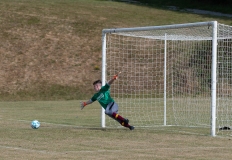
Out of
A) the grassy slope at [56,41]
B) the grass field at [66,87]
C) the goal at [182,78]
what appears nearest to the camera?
the grass field at [66,87]

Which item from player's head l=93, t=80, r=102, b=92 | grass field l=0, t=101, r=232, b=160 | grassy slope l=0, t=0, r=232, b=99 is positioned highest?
grassy slope l=0, t=0, r=232, b=99

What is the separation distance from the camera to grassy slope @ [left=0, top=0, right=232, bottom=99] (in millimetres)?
35594

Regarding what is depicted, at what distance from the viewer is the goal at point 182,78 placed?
16.9m

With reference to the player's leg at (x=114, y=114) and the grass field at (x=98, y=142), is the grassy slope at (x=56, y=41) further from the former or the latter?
the player's leg at (x=114, y=114)

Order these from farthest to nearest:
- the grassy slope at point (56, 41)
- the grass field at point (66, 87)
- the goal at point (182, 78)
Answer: the grassy slope at point (56, 41), the goal at point (182, 78), the grass field at point (66, 87)

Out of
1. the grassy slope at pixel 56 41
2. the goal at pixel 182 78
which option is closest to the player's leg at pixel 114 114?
the goal at pixel 182 78

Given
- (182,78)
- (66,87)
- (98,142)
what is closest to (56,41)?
(66,87)

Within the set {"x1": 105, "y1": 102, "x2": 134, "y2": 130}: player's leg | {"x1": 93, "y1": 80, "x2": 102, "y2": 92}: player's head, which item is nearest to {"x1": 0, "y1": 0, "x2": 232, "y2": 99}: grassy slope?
{"x1": 93, "y1": 80, "x2": 102, "y2": 92}: player's head

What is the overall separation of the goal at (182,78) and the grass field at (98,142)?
111 cm

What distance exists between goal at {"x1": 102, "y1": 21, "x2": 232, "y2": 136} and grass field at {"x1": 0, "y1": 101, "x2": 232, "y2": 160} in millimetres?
1113

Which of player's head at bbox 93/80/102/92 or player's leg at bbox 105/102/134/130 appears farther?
player's head at bbox 93/80/102/92

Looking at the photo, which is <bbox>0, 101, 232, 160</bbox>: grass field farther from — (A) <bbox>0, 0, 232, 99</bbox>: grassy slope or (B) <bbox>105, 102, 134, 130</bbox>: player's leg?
(A) <bbox>0, 0, 232, 99</bbox>: grassy slope

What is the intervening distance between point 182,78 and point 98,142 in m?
12.9

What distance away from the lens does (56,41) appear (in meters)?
40.0
